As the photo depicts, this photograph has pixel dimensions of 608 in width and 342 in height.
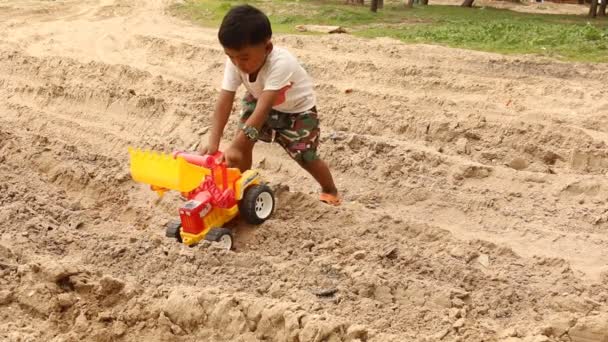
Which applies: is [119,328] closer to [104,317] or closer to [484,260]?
[104,317]

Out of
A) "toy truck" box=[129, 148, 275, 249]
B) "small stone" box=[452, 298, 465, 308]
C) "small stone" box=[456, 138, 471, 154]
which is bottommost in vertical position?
"small stone" box=[452, 298, 465, 308]

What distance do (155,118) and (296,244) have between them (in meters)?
3.14

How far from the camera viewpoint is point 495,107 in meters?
6.83

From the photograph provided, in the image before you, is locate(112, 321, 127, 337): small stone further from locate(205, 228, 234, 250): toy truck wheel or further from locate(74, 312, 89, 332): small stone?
locate(205, 228, 234, 250): toy truck wheel

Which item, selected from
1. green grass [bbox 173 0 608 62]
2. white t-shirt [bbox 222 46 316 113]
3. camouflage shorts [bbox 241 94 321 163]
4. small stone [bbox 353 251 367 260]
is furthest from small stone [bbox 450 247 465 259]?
green grass [bbox 173 0 608 62]

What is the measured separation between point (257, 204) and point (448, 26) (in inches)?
291

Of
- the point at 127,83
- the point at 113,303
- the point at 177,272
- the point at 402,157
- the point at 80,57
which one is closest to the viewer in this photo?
the point at 113,303

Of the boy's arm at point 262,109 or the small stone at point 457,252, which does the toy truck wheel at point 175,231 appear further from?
the small stone at point 457,252

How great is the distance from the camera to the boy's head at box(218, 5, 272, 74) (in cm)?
382

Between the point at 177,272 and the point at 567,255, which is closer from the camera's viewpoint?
the point at 177,272

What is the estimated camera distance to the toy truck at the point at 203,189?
3812 millimetres

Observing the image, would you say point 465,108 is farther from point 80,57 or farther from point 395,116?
point 80,57

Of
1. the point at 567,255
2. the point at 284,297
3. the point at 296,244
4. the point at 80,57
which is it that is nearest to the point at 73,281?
the point at 284,297

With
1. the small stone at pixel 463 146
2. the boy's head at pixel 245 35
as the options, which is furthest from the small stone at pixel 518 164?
the boy's head at pixel 245 35
